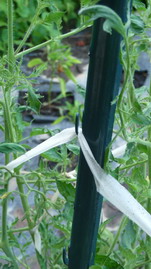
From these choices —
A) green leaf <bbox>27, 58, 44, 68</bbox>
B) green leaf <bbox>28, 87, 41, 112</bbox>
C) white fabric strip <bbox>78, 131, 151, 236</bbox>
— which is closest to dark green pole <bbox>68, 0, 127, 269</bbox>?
white fabric strip <bbox>78, 131, 151, 236</bbox>

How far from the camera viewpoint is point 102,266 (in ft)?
2.37

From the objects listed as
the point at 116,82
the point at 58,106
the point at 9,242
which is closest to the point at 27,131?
the point at 58,106

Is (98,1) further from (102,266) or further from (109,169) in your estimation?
(102,266)

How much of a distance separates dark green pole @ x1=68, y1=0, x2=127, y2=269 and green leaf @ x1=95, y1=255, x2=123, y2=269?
0.02m

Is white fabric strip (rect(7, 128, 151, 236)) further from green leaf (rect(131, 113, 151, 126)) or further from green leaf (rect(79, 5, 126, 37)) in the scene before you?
green leaf (rect(79, 5, 126, 37))

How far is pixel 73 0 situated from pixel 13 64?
9.25 ft

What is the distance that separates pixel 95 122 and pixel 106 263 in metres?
0.26

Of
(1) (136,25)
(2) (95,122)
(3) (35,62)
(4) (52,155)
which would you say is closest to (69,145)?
(4) (52,155)

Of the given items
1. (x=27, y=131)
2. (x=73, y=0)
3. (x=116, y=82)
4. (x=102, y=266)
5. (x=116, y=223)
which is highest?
(x=73, y=0)

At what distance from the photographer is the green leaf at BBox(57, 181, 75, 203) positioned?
72 cm

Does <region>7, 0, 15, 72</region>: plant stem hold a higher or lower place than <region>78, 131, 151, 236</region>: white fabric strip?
higher

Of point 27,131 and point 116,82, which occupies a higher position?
point 116,82

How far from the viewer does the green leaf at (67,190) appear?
72 cm

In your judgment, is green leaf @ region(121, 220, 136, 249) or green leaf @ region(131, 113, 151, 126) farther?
green leaf @ region(121, 220, 136, 249)
